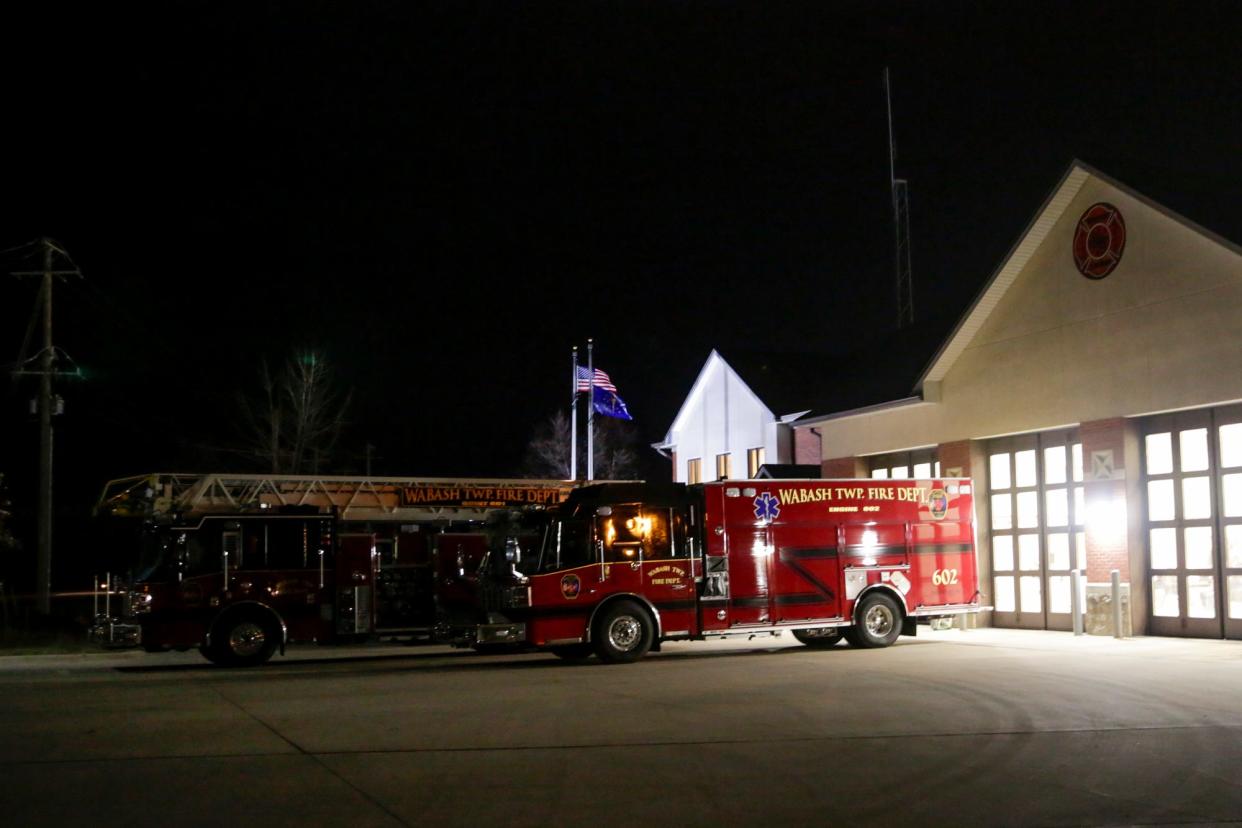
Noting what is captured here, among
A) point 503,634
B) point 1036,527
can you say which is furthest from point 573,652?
point 1036,527

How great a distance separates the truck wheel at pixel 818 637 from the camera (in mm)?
22580

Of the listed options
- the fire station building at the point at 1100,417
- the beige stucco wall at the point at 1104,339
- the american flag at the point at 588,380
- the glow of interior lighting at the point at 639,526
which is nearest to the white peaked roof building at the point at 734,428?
the american flag at the point at 588,380

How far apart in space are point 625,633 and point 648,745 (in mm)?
8752

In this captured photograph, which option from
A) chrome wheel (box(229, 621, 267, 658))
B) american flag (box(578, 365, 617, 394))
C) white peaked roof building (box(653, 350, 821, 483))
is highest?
american flag (box(578, 365, 617, 394))

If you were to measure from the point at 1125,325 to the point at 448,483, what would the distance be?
15.5 meters

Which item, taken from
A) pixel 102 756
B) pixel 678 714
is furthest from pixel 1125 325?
pixel 102 756

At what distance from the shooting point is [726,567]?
808 inches

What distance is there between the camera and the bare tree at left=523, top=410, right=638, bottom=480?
230 ft

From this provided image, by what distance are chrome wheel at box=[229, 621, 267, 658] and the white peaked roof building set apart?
1581 cm

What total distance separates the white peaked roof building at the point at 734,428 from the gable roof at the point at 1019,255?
6533mm

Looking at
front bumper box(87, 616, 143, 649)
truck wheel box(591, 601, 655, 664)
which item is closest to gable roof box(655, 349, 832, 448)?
truck wheel box(591, 601, 655, 664)

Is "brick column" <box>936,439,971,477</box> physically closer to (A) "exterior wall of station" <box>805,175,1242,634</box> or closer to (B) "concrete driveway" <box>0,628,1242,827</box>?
(A) "exterior wall of station" <box>805,175,1242,634</box>

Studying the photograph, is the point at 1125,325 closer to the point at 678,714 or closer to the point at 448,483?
the point at 678,714

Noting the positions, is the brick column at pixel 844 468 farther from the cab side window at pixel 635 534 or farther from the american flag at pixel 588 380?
the american flag at pixel 588 380
